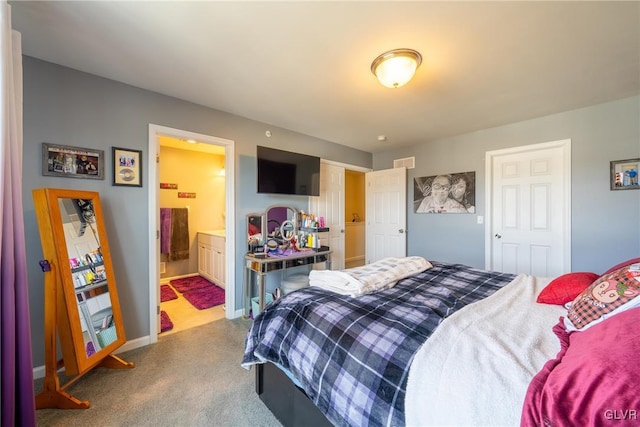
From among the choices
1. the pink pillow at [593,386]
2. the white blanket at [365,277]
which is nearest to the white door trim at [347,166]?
the white blanket at [365,277]

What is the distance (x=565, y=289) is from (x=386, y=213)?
9.66 ft

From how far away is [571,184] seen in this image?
2.74m

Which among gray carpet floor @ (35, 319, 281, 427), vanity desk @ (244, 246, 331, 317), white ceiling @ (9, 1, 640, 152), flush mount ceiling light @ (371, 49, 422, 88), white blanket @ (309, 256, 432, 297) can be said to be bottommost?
gray carpet floor @ (35, 319, 281, 427)

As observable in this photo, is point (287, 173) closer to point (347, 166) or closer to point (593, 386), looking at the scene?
point (347, 166)

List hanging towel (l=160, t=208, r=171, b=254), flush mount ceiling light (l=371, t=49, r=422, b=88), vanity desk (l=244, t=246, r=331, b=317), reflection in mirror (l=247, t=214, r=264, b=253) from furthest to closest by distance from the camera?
1. hanging towel (l=160, t=208, r=171, b=254)
2. reflection in mirror (l=247, t=214, r=264, b=253)
3. vanity desk (l=244, t=246, r=331, b=317)
4. flush mount ceiling light (l=371, t=49, r=422, b=88)

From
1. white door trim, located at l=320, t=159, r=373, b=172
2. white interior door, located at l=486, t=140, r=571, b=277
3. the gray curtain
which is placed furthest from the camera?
white door trim, located at l=320, t=159, r=373, b=172

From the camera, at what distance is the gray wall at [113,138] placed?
182cm

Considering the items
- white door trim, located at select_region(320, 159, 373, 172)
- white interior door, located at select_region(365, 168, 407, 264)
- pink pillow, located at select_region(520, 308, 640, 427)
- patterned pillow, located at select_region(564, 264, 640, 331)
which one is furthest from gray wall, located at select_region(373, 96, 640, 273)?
pink pillow, located at select_region(520, 308, 640, 427)

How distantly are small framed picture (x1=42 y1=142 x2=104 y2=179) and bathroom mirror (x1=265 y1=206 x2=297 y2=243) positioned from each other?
1.65m

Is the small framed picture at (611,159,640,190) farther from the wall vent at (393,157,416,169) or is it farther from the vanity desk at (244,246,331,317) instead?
the vanity desk at (244,246,331,317)

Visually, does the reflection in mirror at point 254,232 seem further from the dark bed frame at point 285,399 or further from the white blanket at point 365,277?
the dark bed frame at point 285,399

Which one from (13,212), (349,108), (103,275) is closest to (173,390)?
(103,275)

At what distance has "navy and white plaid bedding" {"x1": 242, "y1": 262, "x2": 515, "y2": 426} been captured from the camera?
0.89 meters

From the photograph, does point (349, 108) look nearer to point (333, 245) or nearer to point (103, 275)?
point (333, 245)
